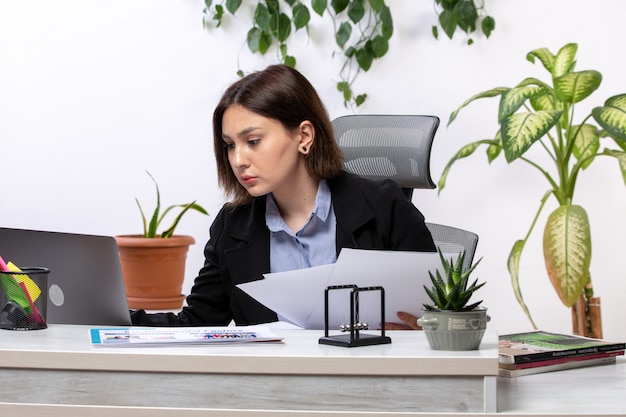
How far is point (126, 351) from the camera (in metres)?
1.17

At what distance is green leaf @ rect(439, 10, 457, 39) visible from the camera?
3.09 metres

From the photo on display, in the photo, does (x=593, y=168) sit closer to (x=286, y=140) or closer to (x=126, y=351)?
(x=286, y=140)

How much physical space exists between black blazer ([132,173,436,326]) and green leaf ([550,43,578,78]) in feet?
3.56

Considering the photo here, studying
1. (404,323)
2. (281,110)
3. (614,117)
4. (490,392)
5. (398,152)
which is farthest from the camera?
(614,117)

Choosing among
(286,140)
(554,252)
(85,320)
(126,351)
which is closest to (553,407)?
(126,351)

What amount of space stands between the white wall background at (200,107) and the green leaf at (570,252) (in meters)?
0.47

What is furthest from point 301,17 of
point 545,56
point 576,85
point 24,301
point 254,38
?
point 24,301

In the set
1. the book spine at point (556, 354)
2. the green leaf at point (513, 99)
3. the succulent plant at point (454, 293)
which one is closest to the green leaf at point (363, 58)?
the green leaf at point (513, 99)

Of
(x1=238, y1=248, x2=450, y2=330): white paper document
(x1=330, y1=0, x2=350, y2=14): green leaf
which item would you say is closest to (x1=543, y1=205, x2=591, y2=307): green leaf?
(x1=330, y1=0, x2=350, y2=14): green leaf

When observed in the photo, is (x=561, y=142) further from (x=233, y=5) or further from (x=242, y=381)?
(x=242, y=381)

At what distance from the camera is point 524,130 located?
2.61 m

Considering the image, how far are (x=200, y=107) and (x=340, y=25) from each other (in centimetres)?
62

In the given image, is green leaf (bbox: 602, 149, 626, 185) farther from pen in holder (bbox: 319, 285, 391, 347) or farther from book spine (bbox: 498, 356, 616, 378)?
pen in holder (bbox: 319, 285, 391, 347)

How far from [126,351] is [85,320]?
0.39m
